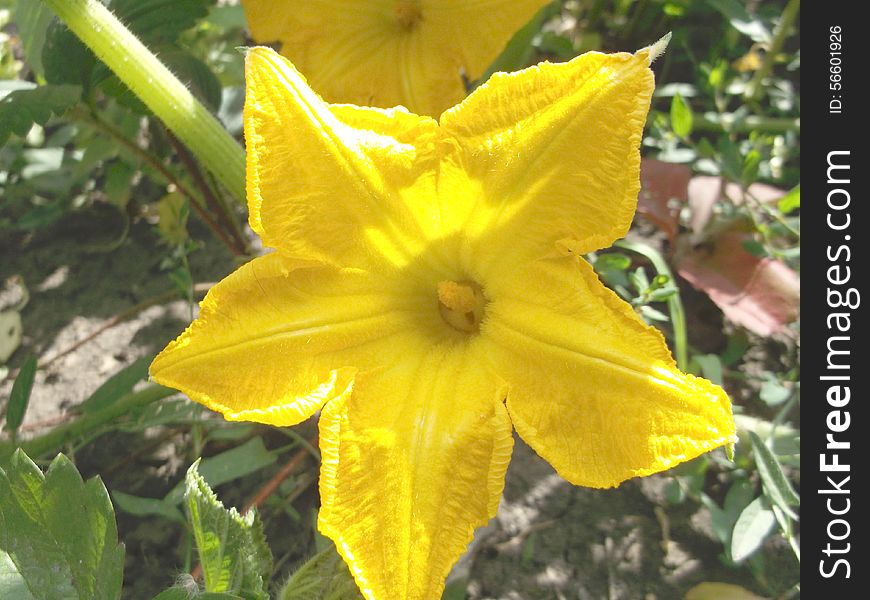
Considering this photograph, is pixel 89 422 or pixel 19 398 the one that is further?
pixel 89 422

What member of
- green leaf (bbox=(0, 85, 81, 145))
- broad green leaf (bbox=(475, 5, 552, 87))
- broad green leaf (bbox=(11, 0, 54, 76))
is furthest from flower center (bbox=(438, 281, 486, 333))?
broad green leaf (bbox=(11, 0, 54, 76))

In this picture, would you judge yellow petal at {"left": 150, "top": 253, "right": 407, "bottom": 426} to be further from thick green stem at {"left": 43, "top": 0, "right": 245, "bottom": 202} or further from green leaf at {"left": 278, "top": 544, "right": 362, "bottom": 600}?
thick green stem at {"left": 43, "top": 0, "right": 245, "bottom": 202}

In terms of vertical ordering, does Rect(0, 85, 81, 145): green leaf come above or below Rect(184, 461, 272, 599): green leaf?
above

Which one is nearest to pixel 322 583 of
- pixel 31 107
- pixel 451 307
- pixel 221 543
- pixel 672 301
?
pixel 221 543

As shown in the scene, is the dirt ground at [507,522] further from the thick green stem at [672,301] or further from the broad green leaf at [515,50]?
the broad green leaf at [515,50]

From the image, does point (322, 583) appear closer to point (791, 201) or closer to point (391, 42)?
point (391, 42)

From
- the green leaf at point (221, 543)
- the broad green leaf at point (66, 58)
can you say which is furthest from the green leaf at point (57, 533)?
the broad green leaf at point (66, 58)

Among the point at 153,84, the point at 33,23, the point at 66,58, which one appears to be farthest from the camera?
the point at 33,23
